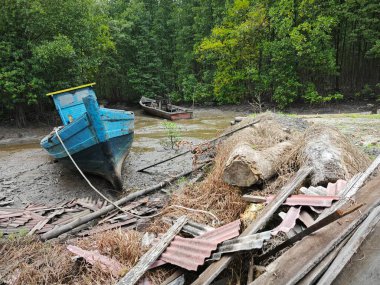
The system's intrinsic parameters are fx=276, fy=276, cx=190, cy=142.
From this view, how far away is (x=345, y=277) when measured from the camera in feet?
7.09

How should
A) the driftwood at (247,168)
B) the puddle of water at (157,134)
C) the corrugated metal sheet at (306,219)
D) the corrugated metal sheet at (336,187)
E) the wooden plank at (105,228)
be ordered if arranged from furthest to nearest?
1. the puddle of water at (157,134)
2. the wooden plank at (105,228)
3. the driftwood at (247,168)
4. the corrugated metal sheet at (336,187)
5. the corrugated metal sheet at (306,219)

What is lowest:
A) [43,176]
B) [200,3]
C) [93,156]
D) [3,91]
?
Result: [43,176]

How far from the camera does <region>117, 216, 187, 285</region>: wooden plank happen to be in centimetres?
283

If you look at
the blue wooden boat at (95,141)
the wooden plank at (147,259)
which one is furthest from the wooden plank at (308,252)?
the blue wooden boat at (95,141)

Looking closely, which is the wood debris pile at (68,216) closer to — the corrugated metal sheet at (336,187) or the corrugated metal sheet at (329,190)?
the corrugated metal sheet at (329,190)

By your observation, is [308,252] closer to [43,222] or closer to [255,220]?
[255,220]

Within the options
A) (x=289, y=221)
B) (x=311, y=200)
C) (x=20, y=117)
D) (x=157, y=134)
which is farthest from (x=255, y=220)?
(x=20, y=117)

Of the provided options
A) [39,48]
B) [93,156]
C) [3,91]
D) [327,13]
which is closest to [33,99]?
[3,91]

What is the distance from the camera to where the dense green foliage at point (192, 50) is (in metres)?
14.8

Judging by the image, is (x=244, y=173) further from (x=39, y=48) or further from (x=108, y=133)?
(x=39, y=48)

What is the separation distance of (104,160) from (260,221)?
5.28m

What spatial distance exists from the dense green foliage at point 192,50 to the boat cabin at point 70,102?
211 inches

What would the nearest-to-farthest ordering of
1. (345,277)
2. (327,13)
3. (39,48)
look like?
1. (345,277)
2. (39,48)
3. (327,13)

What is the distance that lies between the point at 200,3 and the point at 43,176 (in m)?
24.4
